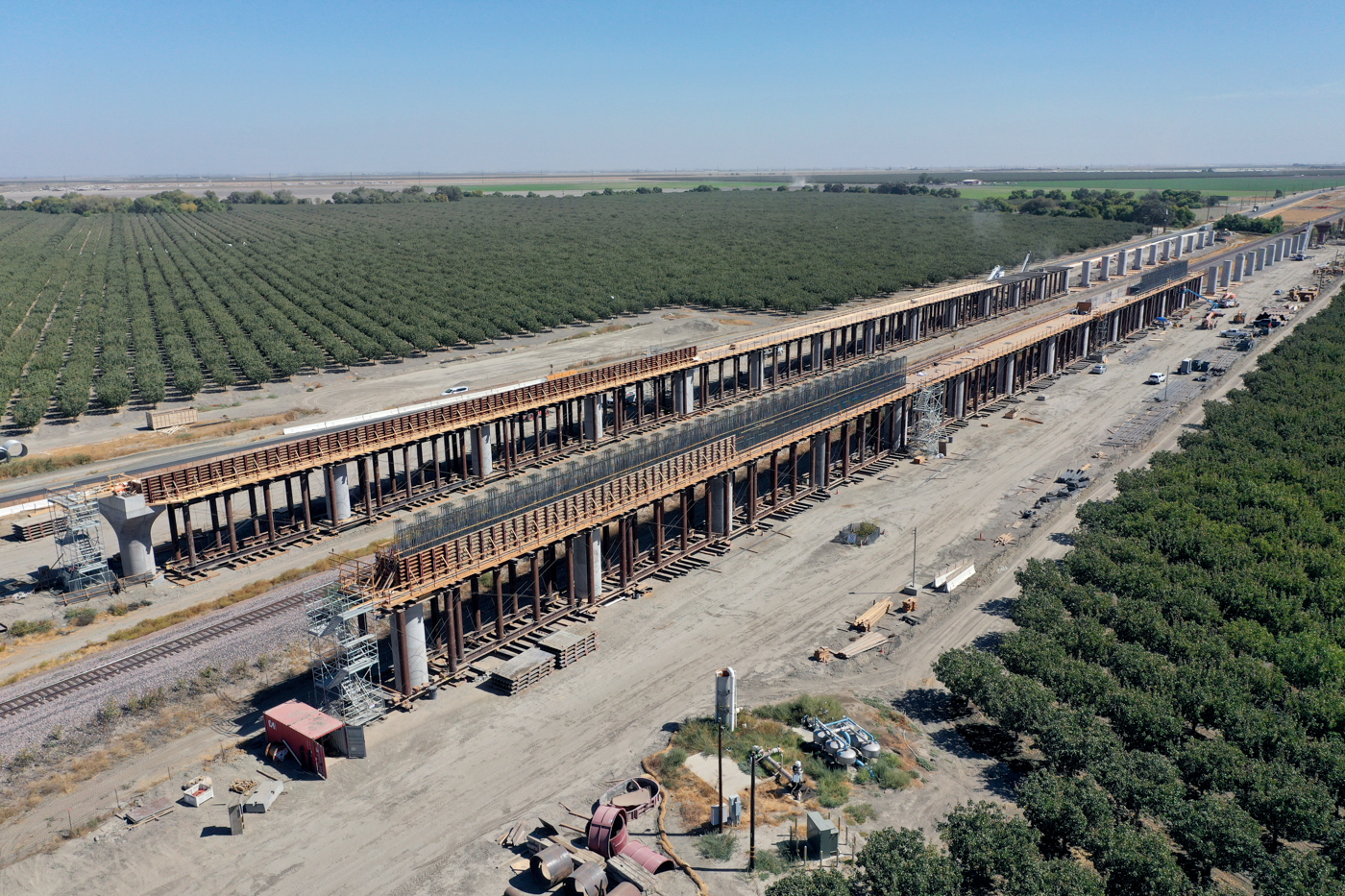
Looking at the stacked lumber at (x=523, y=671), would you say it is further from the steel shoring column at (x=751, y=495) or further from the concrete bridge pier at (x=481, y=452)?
the concrete bridge pier at (x=481, y=452)

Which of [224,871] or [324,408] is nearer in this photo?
[224,871]

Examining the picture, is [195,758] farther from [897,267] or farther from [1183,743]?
[897,267]

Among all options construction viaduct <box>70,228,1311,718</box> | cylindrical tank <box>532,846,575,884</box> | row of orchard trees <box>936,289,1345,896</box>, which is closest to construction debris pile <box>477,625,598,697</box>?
construction viaduct <box>70,228,1311,718</box>

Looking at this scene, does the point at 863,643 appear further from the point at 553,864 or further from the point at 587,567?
the point at 553,864

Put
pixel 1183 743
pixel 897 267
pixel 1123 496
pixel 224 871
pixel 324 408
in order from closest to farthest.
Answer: pixel 224 871, pixel 1183 743, pixel 1123 496, pixel 324 408, pixel 897 267

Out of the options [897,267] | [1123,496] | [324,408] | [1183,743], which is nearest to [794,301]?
[897,267]

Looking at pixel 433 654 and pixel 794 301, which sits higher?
pixel 794 301

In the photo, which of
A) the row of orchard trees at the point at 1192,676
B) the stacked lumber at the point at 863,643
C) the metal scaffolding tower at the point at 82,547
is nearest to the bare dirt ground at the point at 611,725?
the stacked lumber at the point at 863,643
